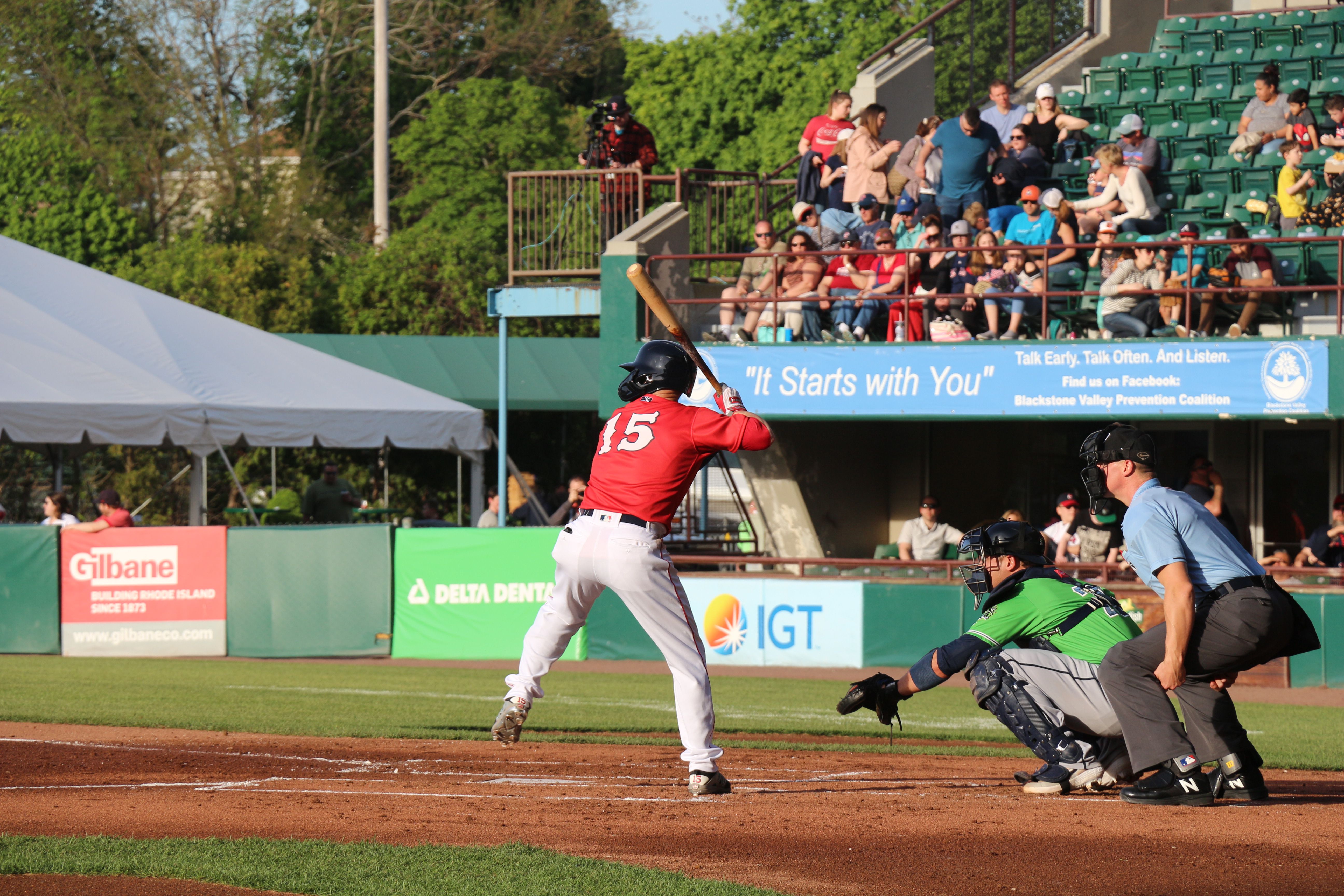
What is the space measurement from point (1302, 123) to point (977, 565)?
1325 cm

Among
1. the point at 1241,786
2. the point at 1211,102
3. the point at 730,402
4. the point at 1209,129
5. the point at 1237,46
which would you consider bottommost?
the point at 1241,786

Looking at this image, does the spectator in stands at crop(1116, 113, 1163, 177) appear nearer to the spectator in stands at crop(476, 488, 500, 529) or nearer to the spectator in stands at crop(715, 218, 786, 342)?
the spectator in stands at crop(715, 218, 786, 342)

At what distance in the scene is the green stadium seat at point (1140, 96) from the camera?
829 inches

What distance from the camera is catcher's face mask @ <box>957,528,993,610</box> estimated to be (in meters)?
7.36

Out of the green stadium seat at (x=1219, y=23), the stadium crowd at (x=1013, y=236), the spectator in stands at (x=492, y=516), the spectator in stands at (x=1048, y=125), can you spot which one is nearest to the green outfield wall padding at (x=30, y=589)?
the spectator in stands at (x=492, y=516)

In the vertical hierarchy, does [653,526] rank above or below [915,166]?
below

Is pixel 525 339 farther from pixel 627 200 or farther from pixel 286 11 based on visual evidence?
pixel 286 11

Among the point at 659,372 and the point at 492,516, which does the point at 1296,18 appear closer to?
the point at 492,516

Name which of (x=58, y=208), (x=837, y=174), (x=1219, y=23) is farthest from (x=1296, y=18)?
(x=58, y=208)

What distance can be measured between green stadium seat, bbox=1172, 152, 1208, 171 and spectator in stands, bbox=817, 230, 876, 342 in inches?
168

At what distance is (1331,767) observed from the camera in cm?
920

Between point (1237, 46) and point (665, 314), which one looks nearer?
point (665, 314)

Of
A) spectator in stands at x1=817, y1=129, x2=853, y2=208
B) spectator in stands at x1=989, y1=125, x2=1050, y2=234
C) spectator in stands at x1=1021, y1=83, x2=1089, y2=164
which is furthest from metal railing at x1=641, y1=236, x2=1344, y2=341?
spectator in stands at x1=1021, y1=83, x2=1089, y2=164

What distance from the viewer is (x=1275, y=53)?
21094 mm
